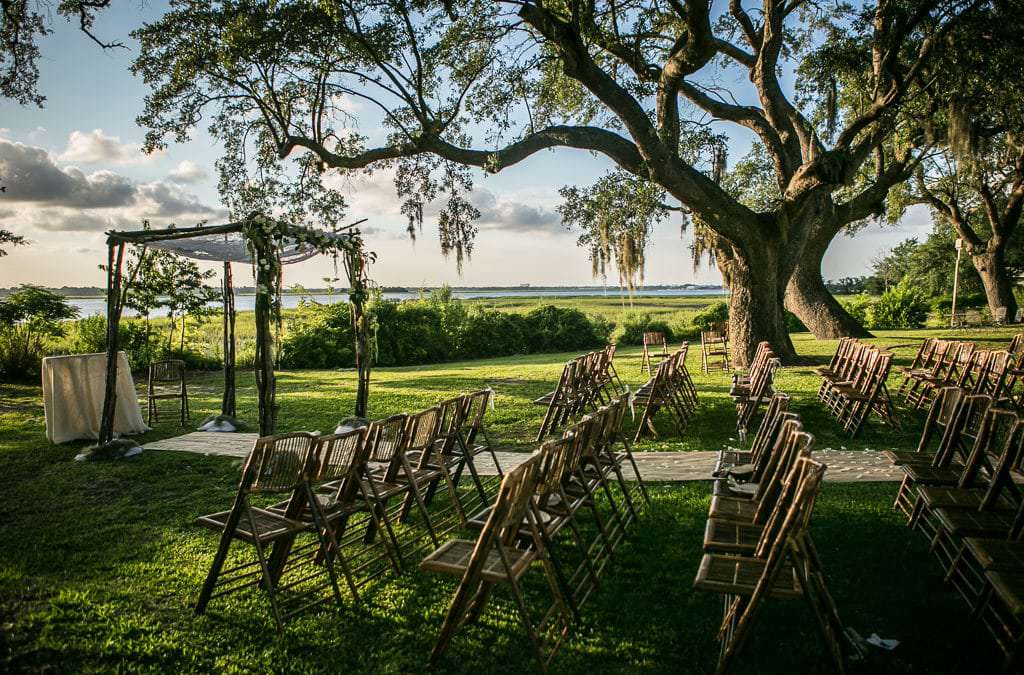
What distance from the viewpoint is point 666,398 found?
8125 mm

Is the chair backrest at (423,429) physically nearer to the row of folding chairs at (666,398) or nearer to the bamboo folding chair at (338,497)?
the bamboo folding chair at (338,497)

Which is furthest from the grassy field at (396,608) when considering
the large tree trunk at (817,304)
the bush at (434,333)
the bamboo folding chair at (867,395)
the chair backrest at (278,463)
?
the large tree trunk at (817,304)

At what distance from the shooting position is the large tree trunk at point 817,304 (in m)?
18.7

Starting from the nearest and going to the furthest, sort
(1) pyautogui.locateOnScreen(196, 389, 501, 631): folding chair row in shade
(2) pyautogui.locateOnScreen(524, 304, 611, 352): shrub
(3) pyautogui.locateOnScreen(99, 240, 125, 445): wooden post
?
(1) pyautogui.locateOnScreen(196, 389, 501, 631): folding chair row in shade → (3) pyautogui.locateOnScreen(99, 240, 125, 445): wooden post → (2) pyautogui.locateOnScreen(524, 304, 611, 352): shrub

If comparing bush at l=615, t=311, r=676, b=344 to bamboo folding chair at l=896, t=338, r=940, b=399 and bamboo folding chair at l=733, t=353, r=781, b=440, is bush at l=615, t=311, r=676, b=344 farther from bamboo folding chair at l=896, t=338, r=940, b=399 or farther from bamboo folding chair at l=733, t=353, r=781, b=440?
bamboo folding chair at l=733, t=353, r=781, b=440

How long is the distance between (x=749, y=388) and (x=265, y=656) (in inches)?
282

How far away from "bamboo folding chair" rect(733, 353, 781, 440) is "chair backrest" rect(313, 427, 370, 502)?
5.05 meters

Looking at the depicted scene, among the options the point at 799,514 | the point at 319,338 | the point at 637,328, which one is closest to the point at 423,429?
the point at 799,514

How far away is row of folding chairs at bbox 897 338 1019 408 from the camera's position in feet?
24.6

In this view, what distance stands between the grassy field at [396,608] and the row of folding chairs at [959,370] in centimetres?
315

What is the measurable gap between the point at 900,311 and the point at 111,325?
24135mm

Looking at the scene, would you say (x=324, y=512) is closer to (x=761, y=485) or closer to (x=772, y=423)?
(x=761, y=485)

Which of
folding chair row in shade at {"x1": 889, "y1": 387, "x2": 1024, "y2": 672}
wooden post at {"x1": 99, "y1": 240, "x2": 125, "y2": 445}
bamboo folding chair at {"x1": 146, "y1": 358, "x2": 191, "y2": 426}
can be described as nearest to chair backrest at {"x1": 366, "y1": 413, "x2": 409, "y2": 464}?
folding chair row in shade at {"x1": 889, "y1": 387, "x2": 1024, "y2": 672}

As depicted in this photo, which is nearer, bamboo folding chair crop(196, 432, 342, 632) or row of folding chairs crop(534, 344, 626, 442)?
bamboo folding chair crop(196, 432, 342, 632)
